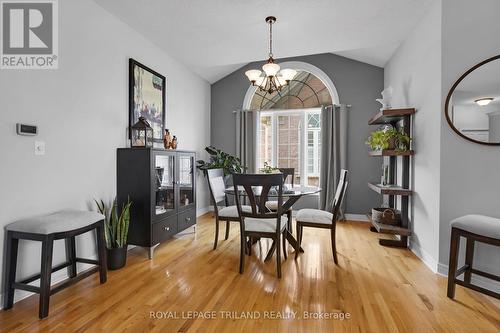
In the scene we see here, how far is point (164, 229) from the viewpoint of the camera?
3.13 meters

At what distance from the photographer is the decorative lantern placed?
304cm

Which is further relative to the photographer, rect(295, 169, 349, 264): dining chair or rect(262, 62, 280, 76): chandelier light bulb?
rect(262, 62, 280, 76): chandelier light bulb

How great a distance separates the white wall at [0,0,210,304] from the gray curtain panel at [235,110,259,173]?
2.12 meters

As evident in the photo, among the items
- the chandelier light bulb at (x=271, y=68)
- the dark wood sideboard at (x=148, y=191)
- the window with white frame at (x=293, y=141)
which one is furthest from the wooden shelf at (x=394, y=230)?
the dark wood sideboard at (x=148, y=191)

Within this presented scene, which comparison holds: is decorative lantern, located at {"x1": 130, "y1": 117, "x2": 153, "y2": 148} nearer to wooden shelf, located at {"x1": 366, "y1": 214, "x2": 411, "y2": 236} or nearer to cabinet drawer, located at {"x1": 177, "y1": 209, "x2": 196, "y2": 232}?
cabinet drawer, located at {"x1": 177, "y1": 209, "x2": 196, "y2": 232}

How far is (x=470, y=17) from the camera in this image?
2.30 m

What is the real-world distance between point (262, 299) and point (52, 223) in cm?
165

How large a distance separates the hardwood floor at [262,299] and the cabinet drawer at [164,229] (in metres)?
0.21

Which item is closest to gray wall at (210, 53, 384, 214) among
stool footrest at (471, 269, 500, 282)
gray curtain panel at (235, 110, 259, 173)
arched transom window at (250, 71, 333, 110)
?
arched transom window at (250, 71, 333, 110)

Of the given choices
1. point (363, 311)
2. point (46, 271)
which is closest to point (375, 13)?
point (363, 311)

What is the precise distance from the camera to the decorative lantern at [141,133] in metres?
3.04

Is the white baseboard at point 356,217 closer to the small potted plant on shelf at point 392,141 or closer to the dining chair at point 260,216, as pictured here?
the small potted plant on shelf at point 392,141

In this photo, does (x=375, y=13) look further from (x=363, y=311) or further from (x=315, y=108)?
(x=363, y=311)

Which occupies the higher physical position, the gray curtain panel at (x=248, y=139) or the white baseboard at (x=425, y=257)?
the gray curtain panel at (x=248, y=139)
